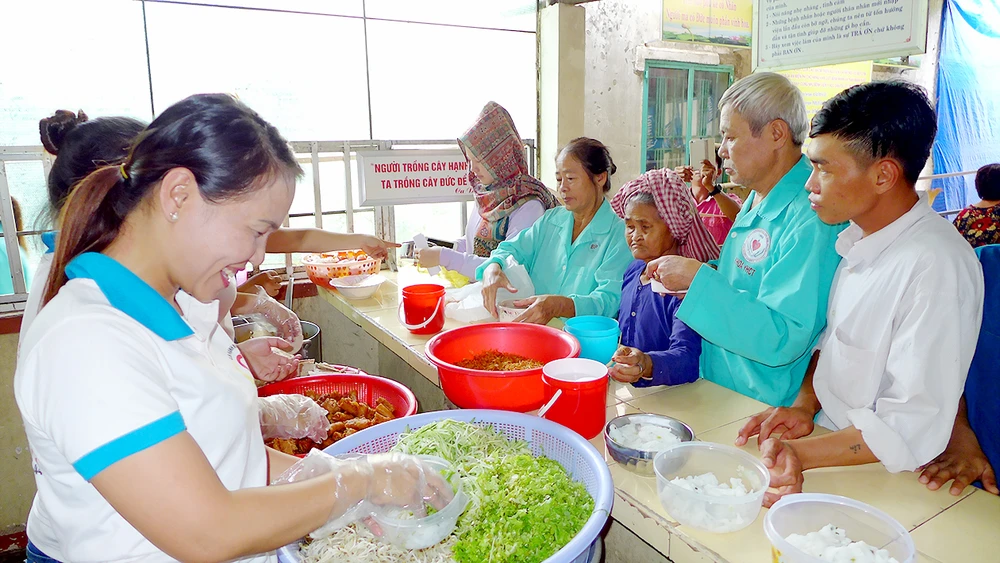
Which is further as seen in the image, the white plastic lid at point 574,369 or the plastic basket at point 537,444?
the white plastic lid at point 574,369

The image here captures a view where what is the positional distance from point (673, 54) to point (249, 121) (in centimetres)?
707

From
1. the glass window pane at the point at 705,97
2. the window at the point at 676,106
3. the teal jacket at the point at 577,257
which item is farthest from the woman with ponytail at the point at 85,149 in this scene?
the glass window pane at the point at 705,97

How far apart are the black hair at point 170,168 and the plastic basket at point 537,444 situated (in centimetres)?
72

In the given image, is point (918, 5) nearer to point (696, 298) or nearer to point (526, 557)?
point (696, 298)

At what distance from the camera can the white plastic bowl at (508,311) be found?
262 cm

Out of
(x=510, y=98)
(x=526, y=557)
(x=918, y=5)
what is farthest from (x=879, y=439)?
(x=510, y=98)

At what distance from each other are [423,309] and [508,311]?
0.43 m

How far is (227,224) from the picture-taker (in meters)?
0.98

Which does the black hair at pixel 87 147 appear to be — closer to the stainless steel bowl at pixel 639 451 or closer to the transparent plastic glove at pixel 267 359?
the transparent plastic glove at pixel 267 359

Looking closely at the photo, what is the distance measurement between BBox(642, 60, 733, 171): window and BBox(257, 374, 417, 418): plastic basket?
5600mm

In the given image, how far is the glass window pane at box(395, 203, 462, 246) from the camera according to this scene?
15.8 feet

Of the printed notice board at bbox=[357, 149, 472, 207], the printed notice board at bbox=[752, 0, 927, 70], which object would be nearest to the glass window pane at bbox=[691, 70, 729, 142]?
the printed notice board at bbox=[752, 0, 927, 70]

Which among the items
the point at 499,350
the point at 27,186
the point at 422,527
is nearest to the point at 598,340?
the point at 499,350

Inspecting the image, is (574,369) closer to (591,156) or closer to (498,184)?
(591,156)
